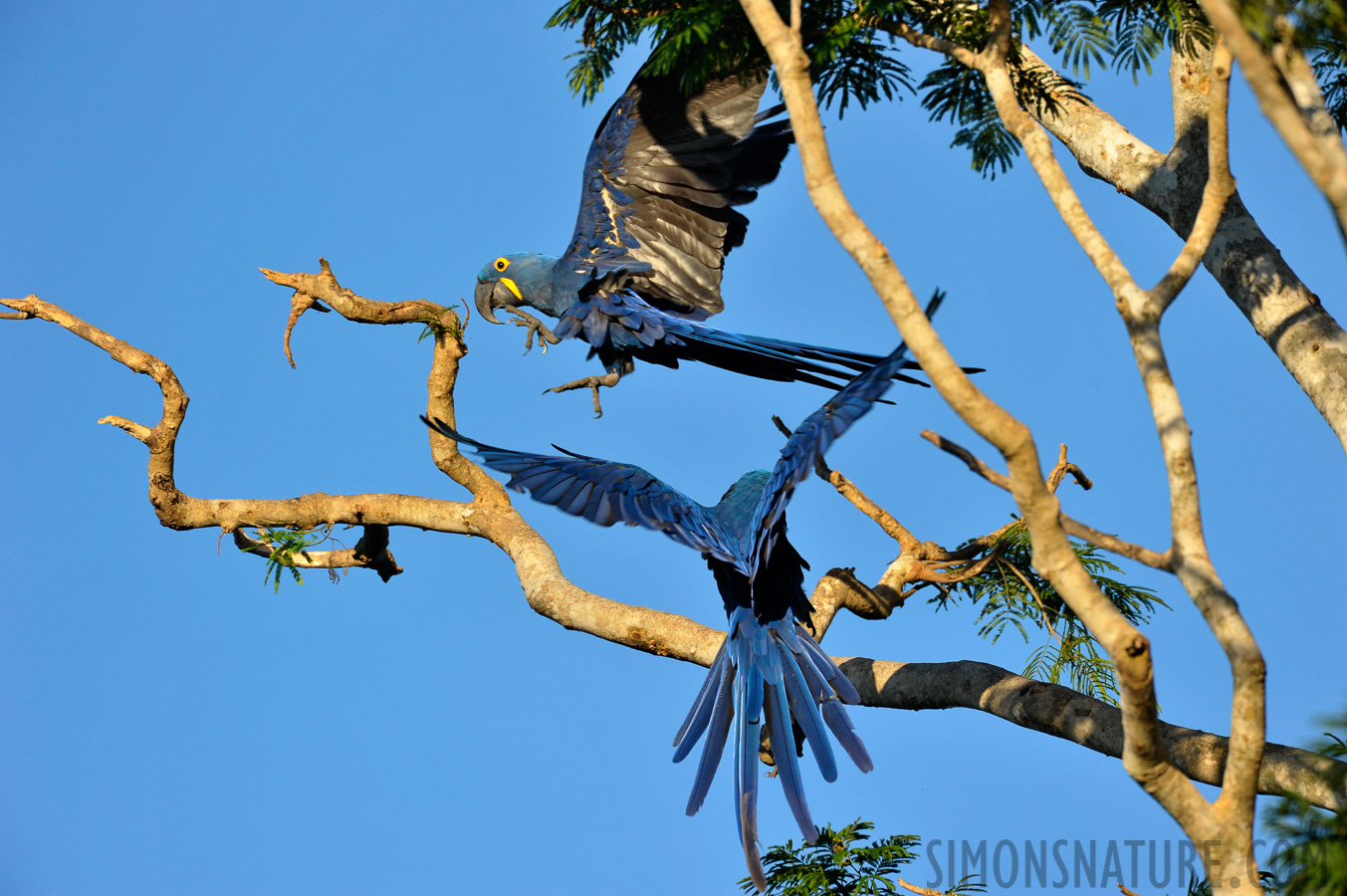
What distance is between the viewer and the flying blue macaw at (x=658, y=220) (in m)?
3.71

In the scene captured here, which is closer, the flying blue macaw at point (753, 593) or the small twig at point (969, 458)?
the small twig at point (969, 458)

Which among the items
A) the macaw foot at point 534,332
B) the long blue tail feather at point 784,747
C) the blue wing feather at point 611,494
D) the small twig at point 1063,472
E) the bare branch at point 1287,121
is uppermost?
the macaw foot at point 534,332

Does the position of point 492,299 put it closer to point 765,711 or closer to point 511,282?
point 511,282

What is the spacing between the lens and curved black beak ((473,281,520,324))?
4.31 metres

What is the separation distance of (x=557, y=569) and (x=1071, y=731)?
71.6 inches

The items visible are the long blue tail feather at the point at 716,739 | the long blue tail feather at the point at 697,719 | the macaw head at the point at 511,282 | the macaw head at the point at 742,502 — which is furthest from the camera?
the macaw head at the point at 511,282

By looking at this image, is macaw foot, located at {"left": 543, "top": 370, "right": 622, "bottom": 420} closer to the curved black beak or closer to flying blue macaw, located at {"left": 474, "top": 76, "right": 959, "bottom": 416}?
flying blue macaw, located at {"left": 474, "top": 76, "right": 959, "bottom": 416}

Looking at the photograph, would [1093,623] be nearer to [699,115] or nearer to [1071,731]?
[1071,731]

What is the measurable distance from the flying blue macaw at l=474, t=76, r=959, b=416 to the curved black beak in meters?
0.22

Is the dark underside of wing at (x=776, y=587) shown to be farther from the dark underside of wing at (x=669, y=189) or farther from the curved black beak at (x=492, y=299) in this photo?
the curved black beak at (x=492, y=299)

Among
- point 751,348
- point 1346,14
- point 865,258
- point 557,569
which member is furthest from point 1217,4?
point 557,569

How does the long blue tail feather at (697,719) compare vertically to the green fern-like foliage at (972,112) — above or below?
below

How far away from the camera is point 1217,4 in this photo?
135 cm

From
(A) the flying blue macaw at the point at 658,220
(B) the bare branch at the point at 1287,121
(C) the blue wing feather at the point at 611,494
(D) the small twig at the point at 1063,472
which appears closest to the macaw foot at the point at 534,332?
(A) the flying blue macaw at the point at 658,220
